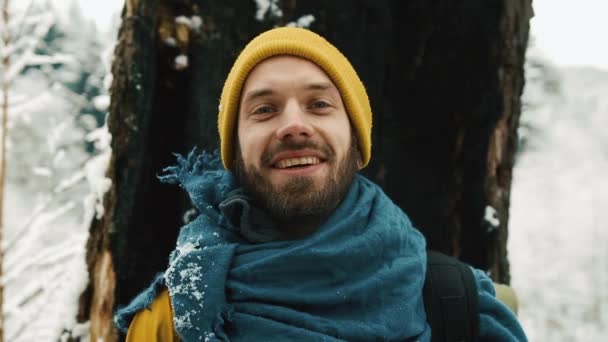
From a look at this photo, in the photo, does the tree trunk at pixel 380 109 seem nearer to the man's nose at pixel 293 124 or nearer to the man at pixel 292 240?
the man at pixel 292 240

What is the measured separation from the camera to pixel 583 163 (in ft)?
58.1

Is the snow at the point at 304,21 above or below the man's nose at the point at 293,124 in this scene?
above

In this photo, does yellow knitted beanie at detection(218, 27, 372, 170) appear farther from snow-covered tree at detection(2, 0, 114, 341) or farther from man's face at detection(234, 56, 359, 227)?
snow-covered tree at detection(2, 0, 114, 341)

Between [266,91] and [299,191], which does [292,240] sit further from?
[266,91]

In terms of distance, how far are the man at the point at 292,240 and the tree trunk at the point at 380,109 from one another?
60 centimetres

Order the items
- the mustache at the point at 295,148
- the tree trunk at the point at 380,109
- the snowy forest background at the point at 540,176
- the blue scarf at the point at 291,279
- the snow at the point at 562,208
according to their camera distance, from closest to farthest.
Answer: the blue scarf at the point at 291,279 → the mustache at the point at 295,148 → the tree trunk at the point at 380,109 → the snowy forest background at the point at 540,176 → the snow at the point at 562,208

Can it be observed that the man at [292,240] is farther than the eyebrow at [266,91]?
No

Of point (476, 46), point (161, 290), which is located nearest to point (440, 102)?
point (476, 46)

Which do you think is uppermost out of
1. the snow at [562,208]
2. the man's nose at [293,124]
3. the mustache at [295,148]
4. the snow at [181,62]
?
the snow at [181,62]

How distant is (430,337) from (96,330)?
1.60 m

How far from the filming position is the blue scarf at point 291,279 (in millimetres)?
1393

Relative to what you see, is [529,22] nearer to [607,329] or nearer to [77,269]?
[77,269]

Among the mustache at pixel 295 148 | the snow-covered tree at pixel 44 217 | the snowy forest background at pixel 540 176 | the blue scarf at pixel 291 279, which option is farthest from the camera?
the snowy forest background at pixel 540 176

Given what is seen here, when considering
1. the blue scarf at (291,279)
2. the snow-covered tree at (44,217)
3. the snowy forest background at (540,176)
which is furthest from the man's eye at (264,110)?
the snowy forest background at (540,176)
